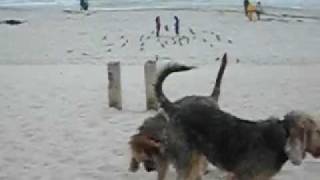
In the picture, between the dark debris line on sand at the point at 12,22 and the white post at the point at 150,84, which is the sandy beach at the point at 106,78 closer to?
the white post at the point at 150,84

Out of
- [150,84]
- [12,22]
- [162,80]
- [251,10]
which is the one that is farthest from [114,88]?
[251,10]

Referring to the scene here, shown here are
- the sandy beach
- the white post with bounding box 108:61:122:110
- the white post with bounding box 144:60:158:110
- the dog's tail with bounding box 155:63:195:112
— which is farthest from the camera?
the white post with bounding box 108:61:122:110

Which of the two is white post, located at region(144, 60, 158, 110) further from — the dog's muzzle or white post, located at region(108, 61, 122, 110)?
the dog's muzzle

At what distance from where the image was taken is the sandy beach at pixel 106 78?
6820 mm

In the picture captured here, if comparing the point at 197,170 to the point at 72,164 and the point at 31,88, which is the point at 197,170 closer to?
the point at 72,164

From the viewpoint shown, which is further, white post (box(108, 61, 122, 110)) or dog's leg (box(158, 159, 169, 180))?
white post (box(108, 61, 122, 110))

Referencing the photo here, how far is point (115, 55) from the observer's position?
19922 millimetres

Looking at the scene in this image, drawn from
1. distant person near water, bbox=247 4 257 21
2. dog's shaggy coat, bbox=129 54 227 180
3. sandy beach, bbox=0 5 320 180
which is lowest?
distant person near water, bbox=247 4 257 21

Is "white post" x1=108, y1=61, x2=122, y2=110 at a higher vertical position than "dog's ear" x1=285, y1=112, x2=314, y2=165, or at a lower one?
lower

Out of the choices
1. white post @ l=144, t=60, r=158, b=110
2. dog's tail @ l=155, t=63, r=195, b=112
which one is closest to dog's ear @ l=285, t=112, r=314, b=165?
dog's tail @ l=155, t=63, r=195, b=112

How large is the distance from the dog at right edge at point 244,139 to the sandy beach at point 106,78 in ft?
3.37

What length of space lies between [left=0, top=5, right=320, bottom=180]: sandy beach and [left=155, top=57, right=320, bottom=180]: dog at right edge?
1.03 meters

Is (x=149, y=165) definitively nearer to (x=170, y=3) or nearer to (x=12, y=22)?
(x=12, y=22)

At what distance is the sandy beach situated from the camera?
6820 millimetres
